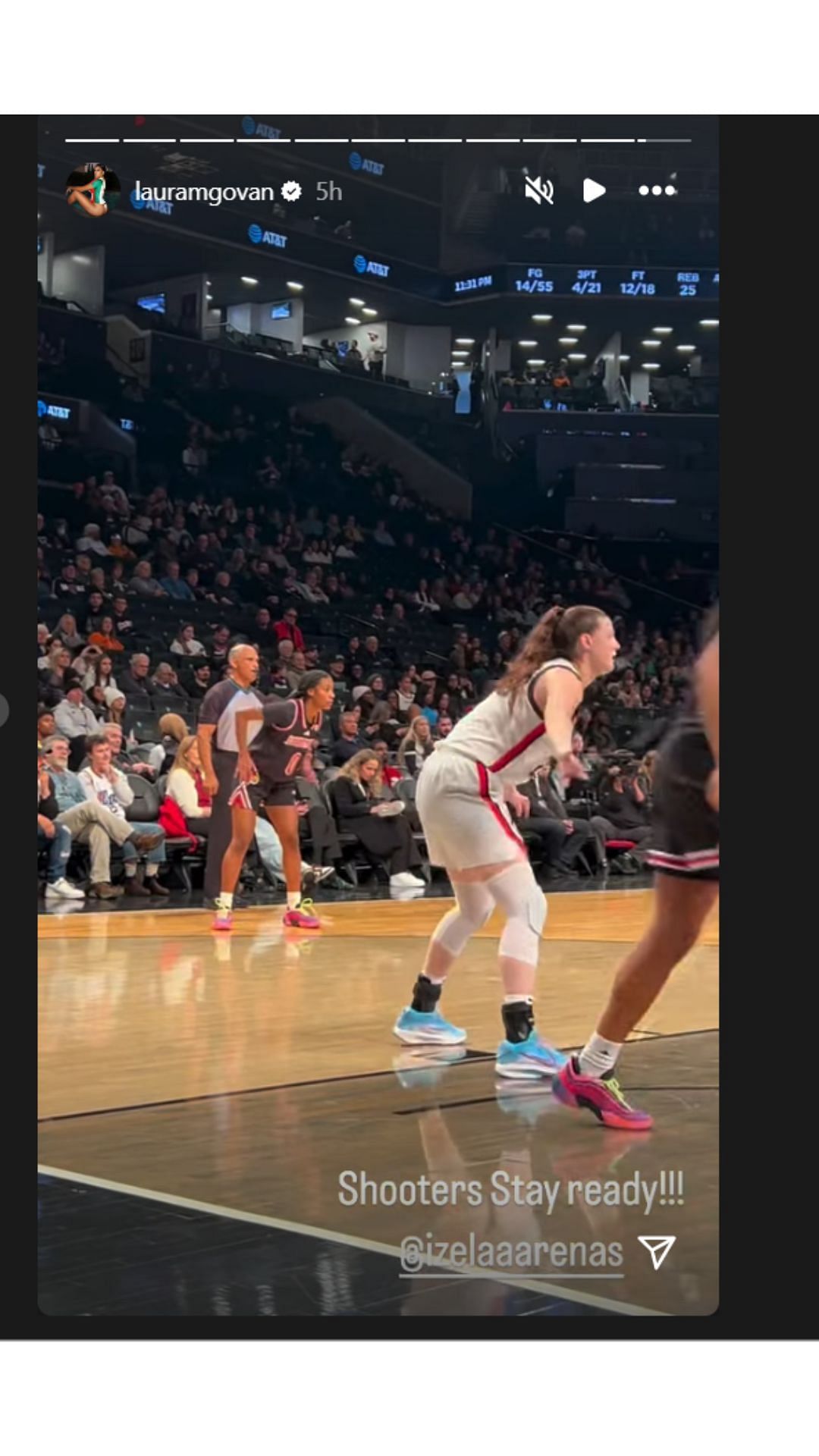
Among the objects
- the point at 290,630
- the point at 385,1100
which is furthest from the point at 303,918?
the point at 290,630

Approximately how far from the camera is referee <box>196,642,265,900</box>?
384 centimetres

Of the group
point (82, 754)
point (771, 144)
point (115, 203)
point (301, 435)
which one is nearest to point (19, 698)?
point (82, 754)

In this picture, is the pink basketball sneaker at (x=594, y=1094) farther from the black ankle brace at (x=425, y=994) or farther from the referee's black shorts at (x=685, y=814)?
the referee's black shorts at (x=685, y=814)

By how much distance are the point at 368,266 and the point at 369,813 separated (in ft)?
4.02

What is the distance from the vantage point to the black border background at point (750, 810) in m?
3.30

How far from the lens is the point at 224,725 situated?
400 cm

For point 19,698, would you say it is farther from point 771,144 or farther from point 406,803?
point 771,144

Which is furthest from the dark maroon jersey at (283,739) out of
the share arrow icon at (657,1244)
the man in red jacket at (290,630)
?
the share arrow icon at (657,1244)

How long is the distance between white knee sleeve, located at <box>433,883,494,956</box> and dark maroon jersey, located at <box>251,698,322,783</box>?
0.53 m

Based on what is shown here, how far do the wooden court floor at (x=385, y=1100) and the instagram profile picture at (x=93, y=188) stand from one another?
146 cm

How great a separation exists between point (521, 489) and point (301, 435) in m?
0.47

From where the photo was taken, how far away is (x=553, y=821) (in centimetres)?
441

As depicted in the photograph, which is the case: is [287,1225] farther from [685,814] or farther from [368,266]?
[368,266]

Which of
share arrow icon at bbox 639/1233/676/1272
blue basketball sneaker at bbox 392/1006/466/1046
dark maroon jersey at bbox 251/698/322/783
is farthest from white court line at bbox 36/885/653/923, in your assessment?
share arrow icon at bbox 639/1233/676/1272
